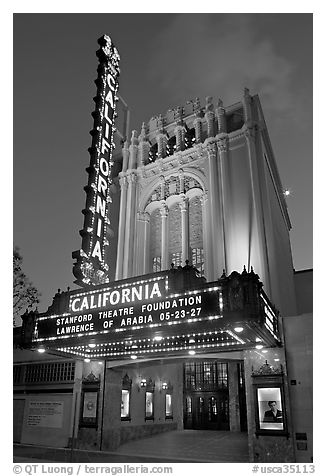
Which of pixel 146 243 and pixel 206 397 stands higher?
pixel 146 243

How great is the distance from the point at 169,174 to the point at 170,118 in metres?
4.88

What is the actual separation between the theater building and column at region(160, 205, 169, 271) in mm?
60

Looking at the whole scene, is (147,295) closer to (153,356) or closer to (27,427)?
(153,356)

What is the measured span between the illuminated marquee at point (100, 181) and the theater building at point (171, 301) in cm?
6

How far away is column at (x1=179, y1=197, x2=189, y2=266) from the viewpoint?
2006cm

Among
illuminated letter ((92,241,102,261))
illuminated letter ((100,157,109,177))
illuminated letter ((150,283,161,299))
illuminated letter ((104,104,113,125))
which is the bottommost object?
illuminated letter ((150,283,161,299))

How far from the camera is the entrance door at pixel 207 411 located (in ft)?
95.2

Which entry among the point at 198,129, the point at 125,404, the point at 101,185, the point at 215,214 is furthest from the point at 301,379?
the point at 198,129

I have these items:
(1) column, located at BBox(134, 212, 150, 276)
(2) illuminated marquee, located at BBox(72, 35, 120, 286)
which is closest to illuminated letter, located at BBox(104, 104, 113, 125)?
(2) illuminated marquee, located at BBox(72, 35, 120, 286)

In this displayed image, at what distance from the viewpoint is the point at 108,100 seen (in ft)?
65.6

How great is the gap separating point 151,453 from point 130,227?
11407 mm

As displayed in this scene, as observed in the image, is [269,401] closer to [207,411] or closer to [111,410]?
[111,410]

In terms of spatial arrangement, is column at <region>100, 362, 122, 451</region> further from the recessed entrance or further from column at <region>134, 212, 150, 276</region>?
the recessed entrance

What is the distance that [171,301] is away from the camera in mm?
12055
